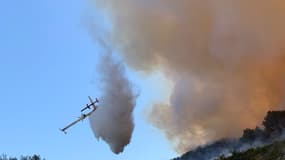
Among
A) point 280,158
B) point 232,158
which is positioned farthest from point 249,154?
point 280,158

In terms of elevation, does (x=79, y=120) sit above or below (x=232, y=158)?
above

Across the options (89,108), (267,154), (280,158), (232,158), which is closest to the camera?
(280,158)

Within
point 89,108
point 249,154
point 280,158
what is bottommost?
point 280,158

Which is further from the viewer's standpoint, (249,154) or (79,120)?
(79,120)

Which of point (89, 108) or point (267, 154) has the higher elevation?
point (89, 108)

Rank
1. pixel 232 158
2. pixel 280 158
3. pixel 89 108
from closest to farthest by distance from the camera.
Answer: pixel 280 158
pixel 232 158
pixel 89 108

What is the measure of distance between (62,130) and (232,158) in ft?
207

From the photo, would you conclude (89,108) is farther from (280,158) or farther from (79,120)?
(280,158)

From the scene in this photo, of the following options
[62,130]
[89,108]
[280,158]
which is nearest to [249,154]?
[280,158]

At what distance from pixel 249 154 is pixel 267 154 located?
7.15m

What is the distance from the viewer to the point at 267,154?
359 feet

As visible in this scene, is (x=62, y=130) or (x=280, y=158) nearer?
(x=280, y=158)

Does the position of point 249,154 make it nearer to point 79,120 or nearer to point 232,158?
point 232,158

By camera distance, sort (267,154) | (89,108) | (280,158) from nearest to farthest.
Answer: (280,158) → (267,154) → (89,108)
